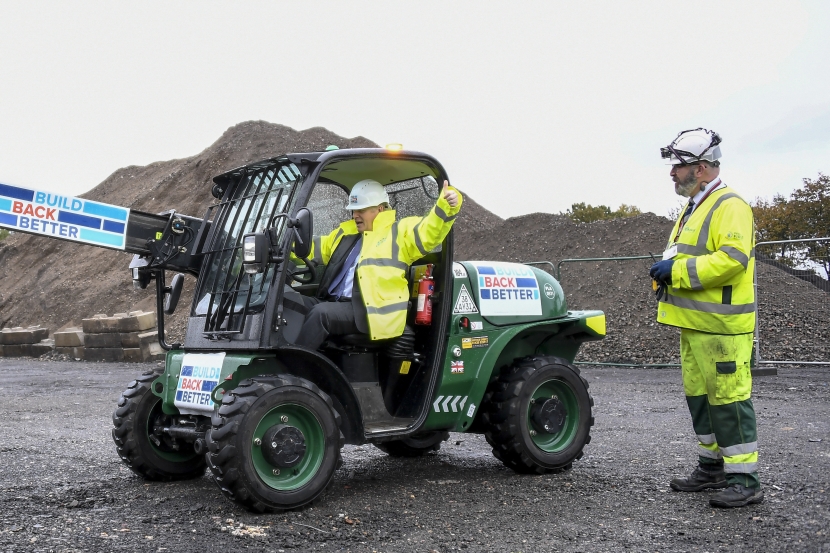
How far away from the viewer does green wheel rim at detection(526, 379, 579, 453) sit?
6527 millimetres

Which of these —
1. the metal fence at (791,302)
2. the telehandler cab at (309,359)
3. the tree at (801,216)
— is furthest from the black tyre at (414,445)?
the tree at (801,216)

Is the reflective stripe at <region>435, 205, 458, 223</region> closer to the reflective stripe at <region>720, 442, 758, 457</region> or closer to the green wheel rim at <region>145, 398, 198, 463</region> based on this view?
the reflective stripe at <region>720, 442, 758, 457</region>

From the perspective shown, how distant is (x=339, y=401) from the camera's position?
18.5 ft

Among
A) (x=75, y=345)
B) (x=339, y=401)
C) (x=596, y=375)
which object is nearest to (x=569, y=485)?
(x=339, y=401)

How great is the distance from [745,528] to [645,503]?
72 cm

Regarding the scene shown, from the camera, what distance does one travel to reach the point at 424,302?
20.2 feet

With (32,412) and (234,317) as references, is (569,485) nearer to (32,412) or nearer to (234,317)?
(234,317)

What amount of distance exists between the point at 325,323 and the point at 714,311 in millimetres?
2431

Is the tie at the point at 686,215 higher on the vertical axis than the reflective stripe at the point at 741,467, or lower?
higher

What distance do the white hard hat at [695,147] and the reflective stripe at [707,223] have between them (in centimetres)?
28

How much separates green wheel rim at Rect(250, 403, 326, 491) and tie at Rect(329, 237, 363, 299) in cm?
102

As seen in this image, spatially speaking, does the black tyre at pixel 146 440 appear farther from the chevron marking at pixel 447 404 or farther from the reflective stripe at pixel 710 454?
the reflective stripe at pixel 710 454

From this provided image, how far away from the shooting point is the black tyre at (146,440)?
20.2ft

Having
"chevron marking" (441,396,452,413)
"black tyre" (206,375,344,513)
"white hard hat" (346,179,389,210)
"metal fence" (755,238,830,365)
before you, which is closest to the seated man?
"white hard hat" (346,179,389,210)
